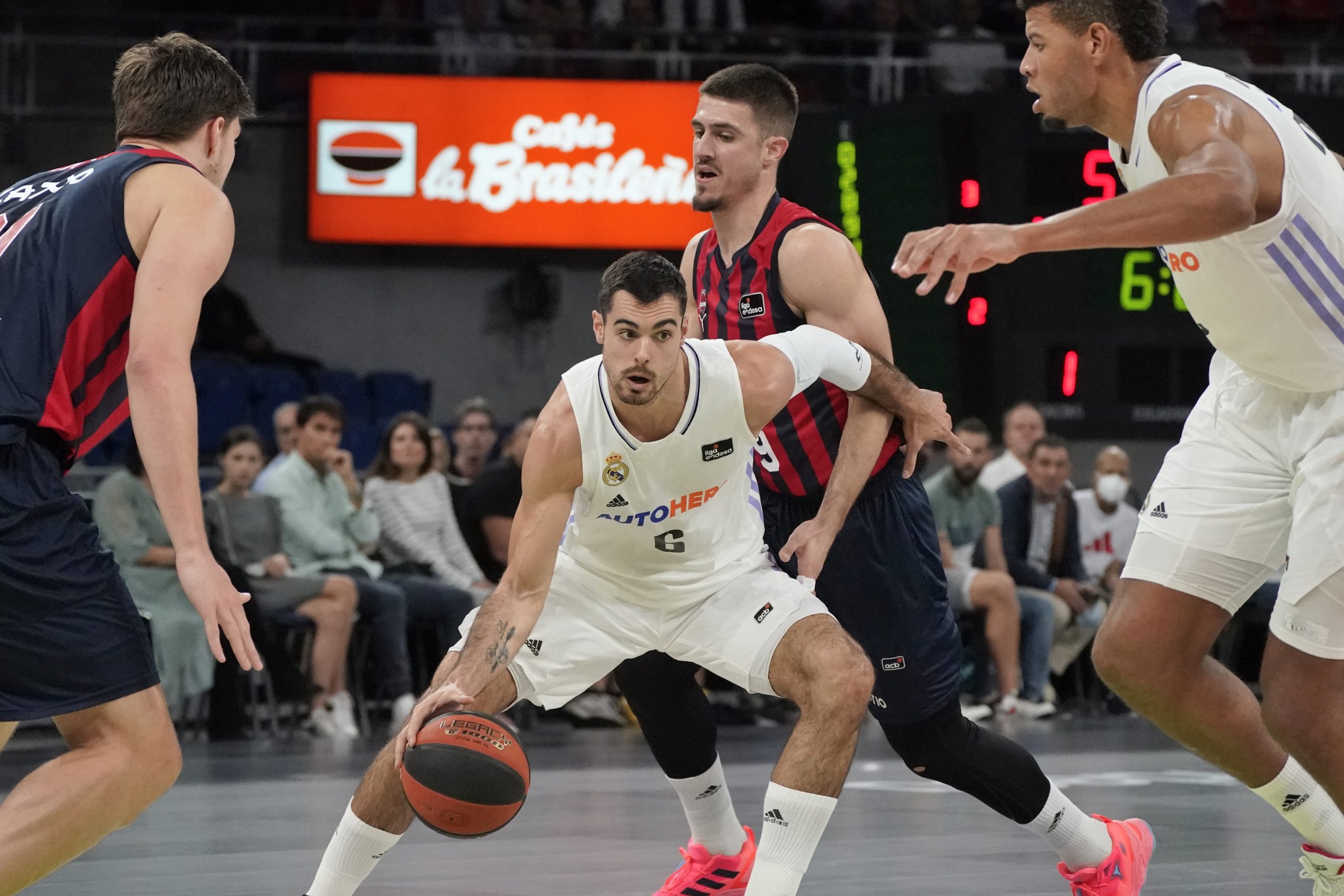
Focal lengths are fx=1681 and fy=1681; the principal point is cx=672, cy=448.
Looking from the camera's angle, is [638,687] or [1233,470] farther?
[638,687]

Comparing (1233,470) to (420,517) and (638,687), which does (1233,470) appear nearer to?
(638,687)

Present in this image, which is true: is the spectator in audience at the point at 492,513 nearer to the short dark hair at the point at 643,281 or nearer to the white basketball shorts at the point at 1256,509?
the short dark hair at the point at 643,281

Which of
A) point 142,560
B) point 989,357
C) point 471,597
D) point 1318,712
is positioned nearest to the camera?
point 1318,712

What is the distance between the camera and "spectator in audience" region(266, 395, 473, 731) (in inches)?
366

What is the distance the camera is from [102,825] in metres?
3.25

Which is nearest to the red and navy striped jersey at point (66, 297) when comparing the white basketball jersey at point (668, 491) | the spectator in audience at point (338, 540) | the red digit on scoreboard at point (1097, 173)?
the white basketball jersey at point (668, 491)

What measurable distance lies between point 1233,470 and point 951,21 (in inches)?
483

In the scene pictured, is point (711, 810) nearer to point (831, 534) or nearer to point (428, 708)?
point (831, 534)

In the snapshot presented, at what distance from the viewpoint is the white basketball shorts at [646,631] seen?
4184 mm

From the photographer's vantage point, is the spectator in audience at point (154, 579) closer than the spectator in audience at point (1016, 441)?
Yes

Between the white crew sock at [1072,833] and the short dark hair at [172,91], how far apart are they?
271 cm

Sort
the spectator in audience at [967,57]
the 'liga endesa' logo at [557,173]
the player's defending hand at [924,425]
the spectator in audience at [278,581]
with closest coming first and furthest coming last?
1. the player's defending hand at [924,425]
2. the spectator in audience at [278,581]
3. the spectator in audience at [967,57]
4. the 'liga endesa' logo at [557,173]

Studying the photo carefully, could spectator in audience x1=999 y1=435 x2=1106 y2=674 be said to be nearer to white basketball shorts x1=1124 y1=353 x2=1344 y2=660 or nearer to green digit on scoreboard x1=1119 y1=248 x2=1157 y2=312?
green digit on scoreboard x1=1119 y1=248 x2=1157 y2=312

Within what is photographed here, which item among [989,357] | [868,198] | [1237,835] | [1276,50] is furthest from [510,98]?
[1237,835]
